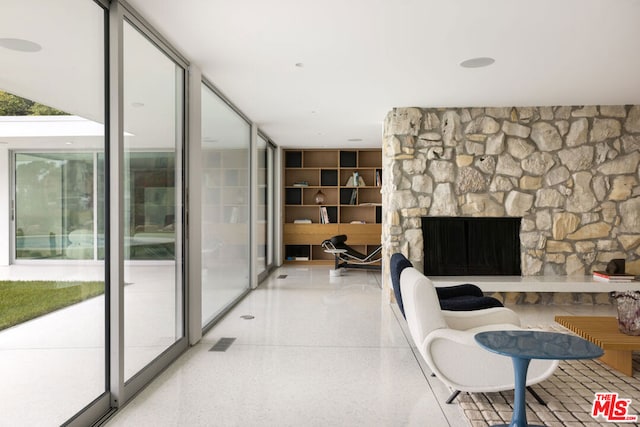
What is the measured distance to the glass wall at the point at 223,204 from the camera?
4730mm

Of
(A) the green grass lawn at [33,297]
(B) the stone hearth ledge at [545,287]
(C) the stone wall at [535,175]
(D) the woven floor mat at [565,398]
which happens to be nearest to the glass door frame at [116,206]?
(A) the green grass lawn at [33,297]

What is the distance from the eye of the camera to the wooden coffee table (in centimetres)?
330

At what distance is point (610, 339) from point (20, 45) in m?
4.05

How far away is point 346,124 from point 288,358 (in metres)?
4.18

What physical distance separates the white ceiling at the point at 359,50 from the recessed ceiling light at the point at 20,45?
0.9 inches

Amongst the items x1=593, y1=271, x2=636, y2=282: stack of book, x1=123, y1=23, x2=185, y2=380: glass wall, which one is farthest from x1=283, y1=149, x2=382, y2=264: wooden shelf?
x1=123, y1=23, x2=185, y2=380: glass wall

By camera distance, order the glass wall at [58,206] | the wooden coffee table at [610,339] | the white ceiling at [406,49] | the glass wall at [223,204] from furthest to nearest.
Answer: the glass wall at [223,204] → the wooden coffee table at [610,339] → the white ceiling at [406,49] → the glass wall at [58,206]

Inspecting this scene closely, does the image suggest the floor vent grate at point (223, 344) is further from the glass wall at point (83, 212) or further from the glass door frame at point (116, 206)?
the glass door frame at point (116, 206)

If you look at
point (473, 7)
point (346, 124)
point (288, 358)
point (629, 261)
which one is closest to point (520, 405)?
point (288, 358)

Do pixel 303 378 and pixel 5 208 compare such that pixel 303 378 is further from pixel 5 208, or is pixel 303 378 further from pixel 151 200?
pixel 5 208

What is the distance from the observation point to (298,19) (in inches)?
124

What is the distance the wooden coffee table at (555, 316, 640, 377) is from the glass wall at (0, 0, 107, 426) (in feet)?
11.2

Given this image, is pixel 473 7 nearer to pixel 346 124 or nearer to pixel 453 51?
pixel 453 51

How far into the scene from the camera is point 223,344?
4.21 metres
